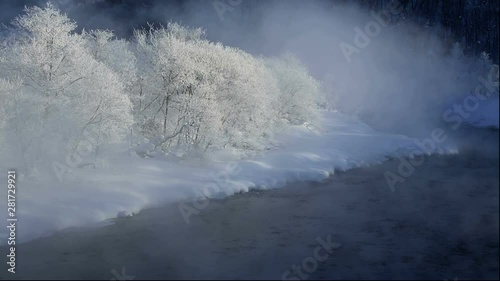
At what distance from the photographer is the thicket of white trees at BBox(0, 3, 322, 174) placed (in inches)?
1545

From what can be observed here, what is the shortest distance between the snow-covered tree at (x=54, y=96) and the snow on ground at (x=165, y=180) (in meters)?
3.31

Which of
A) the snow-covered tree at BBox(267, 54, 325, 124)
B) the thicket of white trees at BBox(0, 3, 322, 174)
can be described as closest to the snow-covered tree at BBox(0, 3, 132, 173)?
the thicket of white trees at BBox(0, 3, 322, 174)

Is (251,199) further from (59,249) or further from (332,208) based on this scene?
(59,249)

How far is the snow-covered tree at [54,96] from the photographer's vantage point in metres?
38.4

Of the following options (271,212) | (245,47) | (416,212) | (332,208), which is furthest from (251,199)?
(245,47)

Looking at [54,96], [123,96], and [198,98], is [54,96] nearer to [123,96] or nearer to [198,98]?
[123,96]

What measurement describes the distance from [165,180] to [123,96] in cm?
807

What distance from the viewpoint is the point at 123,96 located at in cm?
4178

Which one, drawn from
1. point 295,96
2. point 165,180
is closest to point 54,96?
point 165,180

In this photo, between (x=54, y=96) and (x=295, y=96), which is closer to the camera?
(x=54, y=96)

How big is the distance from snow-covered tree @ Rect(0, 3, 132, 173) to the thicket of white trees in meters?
0.08

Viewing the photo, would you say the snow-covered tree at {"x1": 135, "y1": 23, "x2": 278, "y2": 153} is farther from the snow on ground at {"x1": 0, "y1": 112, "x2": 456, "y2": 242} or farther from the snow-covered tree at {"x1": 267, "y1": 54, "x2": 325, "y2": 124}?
the snow-covered tree at {"x1": 267, "y1": 54, "x2": 325, "y2": 124}

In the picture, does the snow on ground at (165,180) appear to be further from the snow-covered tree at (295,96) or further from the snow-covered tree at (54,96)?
the snow-covered tree at (295,96)

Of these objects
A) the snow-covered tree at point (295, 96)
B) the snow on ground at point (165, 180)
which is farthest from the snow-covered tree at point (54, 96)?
the snow-covered tree at point (295, 96)
